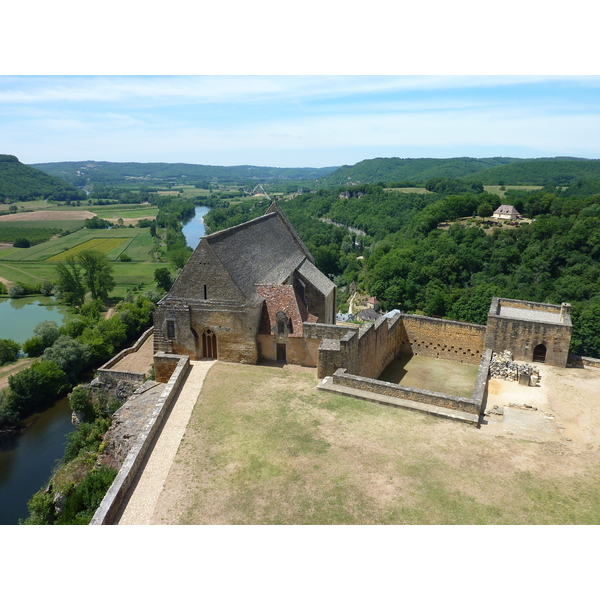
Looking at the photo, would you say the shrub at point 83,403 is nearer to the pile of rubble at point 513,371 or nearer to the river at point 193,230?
the pile of rubble at point 513,371

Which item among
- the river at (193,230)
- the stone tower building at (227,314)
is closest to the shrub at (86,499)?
the stone tower building at (227,314)

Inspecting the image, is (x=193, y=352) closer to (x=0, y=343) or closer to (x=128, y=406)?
(x=128, y=406)

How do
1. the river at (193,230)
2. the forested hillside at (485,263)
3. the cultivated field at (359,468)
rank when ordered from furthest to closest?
the river at (193,230) → the forested hillside at (485,263) → the cultivated field at (359,468)

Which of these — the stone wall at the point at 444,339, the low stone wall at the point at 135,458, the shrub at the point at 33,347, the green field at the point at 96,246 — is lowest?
the green field at the point at 96,246

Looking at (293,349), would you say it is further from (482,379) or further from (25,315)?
(25,315)

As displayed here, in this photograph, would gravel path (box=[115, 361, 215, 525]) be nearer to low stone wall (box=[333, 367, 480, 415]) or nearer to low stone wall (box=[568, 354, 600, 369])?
low stone wall (box=[333, 367, 480, 415])

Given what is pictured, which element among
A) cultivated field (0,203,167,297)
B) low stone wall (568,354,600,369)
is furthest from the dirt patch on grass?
low stone wall (568,354,600,369)

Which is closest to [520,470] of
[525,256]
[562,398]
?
[562,398]

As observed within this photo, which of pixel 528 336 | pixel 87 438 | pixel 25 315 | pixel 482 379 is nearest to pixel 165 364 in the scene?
pixel 87 438
